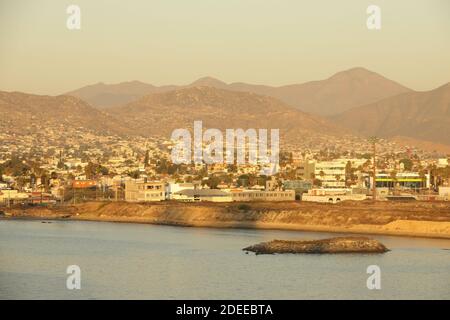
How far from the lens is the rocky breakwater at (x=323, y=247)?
168 feet

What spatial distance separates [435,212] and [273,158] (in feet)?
278

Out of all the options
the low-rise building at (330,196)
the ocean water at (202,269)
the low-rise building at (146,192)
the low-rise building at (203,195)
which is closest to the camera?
the ocean water at (202,269)

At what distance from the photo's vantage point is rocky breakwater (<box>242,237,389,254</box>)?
5128cm

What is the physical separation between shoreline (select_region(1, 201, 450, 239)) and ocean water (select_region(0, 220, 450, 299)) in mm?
4946

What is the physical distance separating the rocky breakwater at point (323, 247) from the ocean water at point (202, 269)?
0.97 m

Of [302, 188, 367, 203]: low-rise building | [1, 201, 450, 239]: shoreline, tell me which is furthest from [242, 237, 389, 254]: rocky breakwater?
[302, 188, 367, 203]: low-rise building

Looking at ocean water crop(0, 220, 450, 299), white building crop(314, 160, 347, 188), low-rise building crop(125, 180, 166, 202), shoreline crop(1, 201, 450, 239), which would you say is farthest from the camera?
white building crop(314, 160, 347, 188)

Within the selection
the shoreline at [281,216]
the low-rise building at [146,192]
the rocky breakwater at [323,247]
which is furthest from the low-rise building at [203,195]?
the rocky breakwater at [323,247]

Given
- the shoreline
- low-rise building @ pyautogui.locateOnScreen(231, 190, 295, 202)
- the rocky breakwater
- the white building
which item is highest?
the white building

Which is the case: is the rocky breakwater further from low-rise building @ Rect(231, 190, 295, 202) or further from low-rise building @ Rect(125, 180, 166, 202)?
low-rise building @ Rect(125, 180, 166, 202)

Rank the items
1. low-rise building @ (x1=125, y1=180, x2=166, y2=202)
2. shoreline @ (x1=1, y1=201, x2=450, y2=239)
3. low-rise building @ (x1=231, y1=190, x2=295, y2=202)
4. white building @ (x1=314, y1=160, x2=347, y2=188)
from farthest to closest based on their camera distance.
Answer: white building @ (x1=314, y1=160, x2=347, y2=188) → low-rise building @ (x1=125, y1=180, x2=166, y2=202) → low-rise building @ (x1=231, y1=190, x2=295, y2=202) → shoreline @ (x1=1, y1=201, x2=450, y2=239)

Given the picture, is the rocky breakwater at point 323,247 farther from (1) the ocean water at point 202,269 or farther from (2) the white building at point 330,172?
(2) the white building at point 330,172

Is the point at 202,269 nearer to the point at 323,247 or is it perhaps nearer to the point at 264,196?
the point at 323,247
